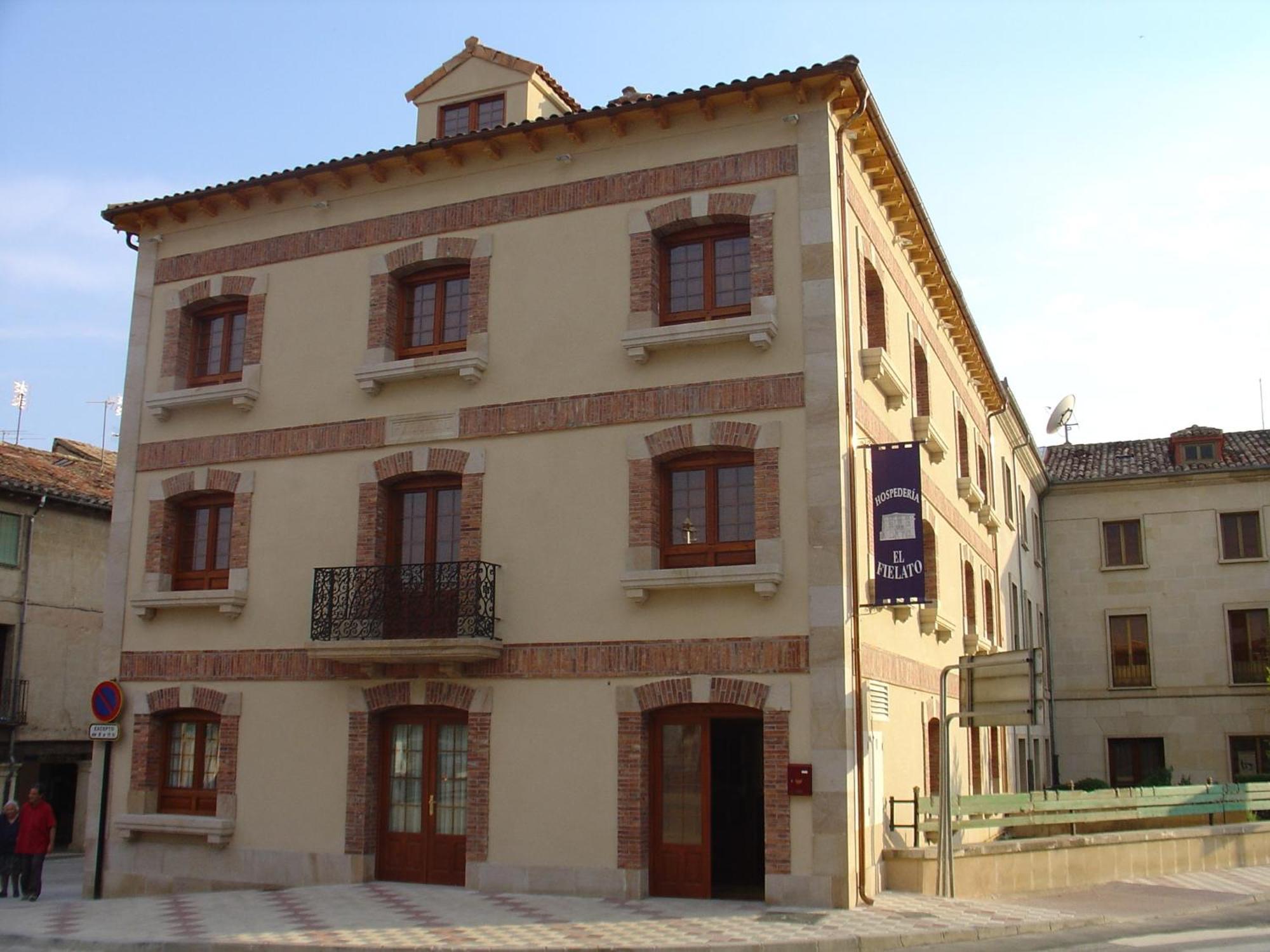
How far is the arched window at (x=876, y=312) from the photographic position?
17.7 m

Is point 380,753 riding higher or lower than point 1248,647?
lower

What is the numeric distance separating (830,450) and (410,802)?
739 centimetres

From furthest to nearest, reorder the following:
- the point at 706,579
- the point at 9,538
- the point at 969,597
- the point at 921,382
A: the point at 9,538
the point at 969,597
the point at 921,382
the point at 706,579

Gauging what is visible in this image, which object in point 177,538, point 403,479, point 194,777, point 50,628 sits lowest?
point 194,777

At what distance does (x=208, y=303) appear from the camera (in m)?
19.1

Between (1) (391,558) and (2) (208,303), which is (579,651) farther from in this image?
(2) (208,303)

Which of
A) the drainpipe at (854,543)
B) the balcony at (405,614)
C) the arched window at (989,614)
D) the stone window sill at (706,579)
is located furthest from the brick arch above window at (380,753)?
the arched window at (989,614)

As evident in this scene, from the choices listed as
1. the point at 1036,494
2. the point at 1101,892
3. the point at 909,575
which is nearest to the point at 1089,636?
the point at 1036,494

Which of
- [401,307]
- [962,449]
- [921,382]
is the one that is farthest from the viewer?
[962,449]

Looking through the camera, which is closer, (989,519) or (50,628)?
(989,519)

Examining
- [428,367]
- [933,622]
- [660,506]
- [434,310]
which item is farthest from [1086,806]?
[434,310]

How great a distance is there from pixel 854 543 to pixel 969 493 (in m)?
9.22

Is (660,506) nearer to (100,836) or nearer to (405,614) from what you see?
(405,614)

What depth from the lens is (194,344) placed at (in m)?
19.4
